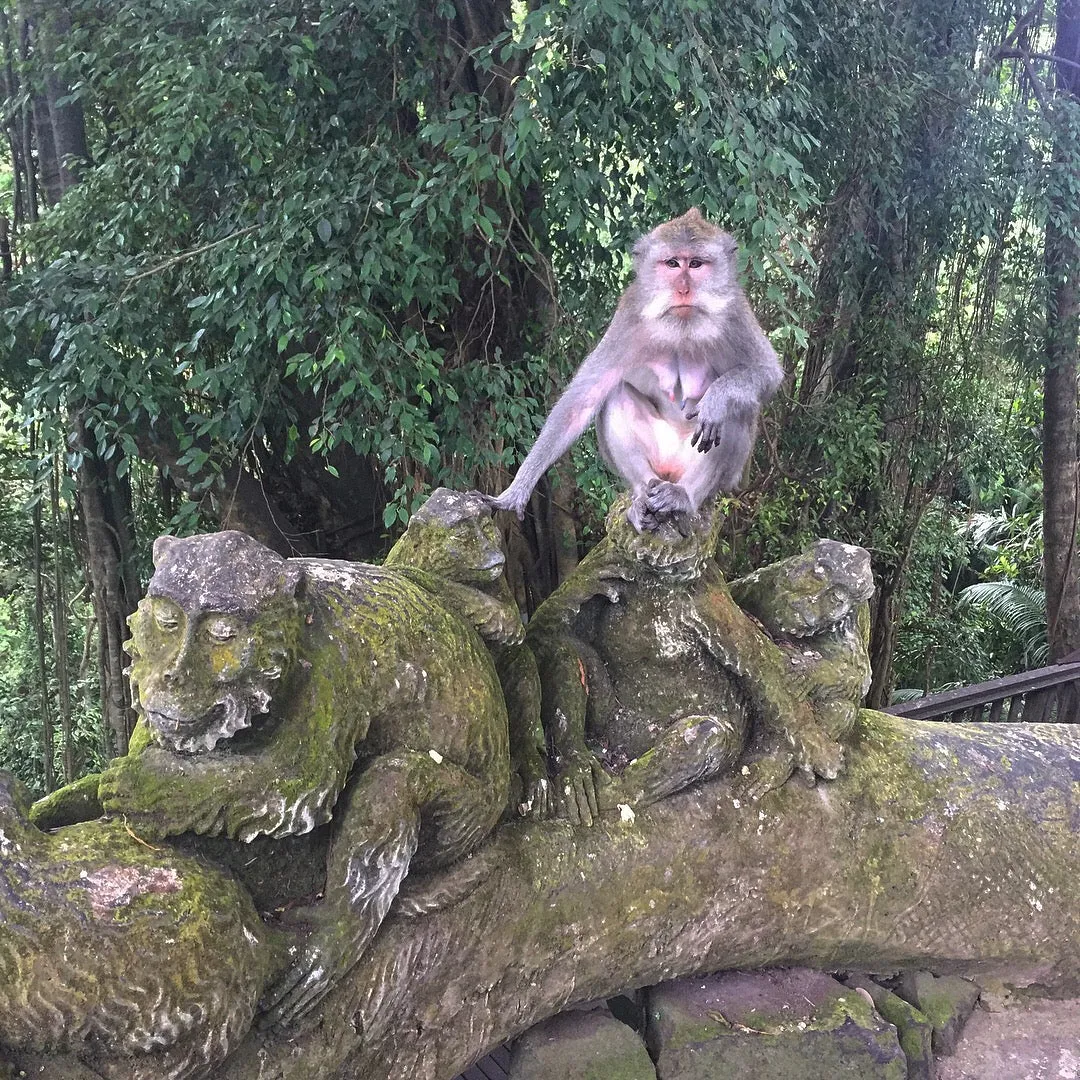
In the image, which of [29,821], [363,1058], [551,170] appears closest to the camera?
[29,821]

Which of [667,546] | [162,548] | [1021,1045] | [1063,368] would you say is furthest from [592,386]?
[1063,368]

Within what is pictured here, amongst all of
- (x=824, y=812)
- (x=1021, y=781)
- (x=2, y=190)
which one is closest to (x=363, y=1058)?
(x=824, y=812)

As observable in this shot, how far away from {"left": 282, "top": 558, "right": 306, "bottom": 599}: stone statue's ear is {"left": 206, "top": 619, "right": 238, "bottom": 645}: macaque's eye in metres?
0.13

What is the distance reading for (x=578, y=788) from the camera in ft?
7.66

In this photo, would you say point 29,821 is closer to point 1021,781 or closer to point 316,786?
point 316,786

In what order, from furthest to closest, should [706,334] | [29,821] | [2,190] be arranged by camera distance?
[2,190], [706,334], [29,821]

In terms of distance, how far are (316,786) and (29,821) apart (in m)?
0.53

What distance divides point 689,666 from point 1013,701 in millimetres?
2796

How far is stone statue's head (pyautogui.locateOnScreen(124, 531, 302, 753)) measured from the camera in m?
1.71

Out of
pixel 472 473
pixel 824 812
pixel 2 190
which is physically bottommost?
pixel 824 812

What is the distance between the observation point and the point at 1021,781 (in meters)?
2.65

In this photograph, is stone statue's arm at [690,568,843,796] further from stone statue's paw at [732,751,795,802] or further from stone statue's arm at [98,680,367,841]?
stone statue's arm at [98,680,367,841]

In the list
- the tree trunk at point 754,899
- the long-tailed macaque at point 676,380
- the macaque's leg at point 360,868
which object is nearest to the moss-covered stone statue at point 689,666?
the tree trunk at point 754,899

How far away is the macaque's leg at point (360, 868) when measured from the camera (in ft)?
5.89
